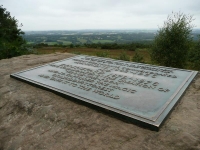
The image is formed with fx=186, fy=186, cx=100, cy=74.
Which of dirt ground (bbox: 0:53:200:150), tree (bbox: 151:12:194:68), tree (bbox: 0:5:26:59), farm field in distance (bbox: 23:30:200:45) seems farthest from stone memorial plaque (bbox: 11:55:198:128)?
farm field in distance (bbox: 23:30:200:45)

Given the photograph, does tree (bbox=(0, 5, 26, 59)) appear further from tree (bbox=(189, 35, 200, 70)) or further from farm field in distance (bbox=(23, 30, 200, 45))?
tree (bbox=(189, 35, 200, 70))

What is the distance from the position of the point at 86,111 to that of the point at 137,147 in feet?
3.02

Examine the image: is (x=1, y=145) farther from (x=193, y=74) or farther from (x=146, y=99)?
(x=193, y=74)

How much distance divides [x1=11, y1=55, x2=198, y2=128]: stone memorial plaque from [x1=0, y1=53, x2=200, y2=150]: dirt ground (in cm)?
13

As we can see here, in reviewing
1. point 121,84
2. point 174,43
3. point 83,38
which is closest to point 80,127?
point 121,84

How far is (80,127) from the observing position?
2270mm

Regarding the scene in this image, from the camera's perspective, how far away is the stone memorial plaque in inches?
93.1

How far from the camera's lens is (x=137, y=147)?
187cm

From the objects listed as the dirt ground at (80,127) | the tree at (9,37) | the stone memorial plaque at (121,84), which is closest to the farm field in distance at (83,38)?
the tree at (9,37)

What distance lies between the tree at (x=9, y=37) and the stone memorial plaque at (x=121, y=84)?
4.12 m

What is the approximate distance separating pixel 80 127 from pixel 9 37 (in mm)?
15161

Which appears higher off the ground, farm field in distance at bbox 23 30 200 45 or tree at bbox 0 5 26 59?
tree at bbox 0 5 26 59

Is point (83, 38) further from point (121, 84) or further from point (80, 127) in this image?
point (80, 127)

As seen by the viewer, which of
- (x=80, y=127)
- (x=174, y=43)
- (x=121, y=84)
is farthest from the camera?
(x=174, y=43)
